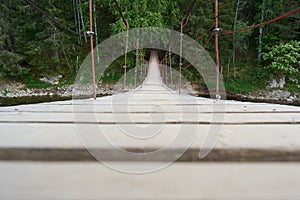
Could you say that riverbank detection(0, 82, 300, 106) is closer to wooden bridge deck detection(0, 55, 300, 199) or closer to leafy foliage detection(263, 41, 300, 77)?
leafy foliage detection(263, 41, 300, 77)

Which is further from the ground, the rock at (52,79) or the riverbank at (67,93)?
the rock at (52,79)

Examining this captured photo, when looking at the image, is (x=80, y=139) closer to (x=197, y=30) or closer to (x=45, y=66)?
(x=197, y=30)

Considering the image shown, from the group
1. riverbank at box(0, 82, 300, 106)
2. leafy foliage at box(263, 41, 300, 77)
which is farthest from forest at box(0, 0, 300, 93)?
riverbank at box(0, 82, 300, 106)

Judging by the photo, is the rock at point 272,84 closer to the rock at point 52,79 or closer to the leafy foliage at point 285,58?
the leafy foliage at point 285,58

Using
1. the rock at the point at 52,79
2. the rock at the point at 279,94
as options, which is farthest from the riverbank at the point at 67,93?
the rock at the point at 52,79

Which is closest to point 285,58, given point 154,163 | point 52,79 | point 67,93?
point 154,163

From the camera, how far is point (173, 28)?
25.0ft

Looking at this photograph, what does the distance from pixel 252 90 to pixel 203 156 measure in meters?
8.33

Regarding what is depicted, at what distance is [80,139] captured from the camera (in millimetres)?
242

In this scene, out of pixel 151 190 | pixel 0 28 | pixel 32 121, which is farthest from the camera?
pixel 0 28

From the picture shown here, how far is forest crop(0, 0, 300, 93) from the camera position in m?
7.09

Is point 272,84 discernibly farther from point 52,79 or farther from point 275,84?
point 52,79

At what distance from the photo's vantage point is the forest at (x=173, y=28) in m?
7.09

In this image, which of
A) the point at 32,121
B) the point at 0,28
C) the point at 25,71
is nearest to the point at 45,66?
the point at 25,71
